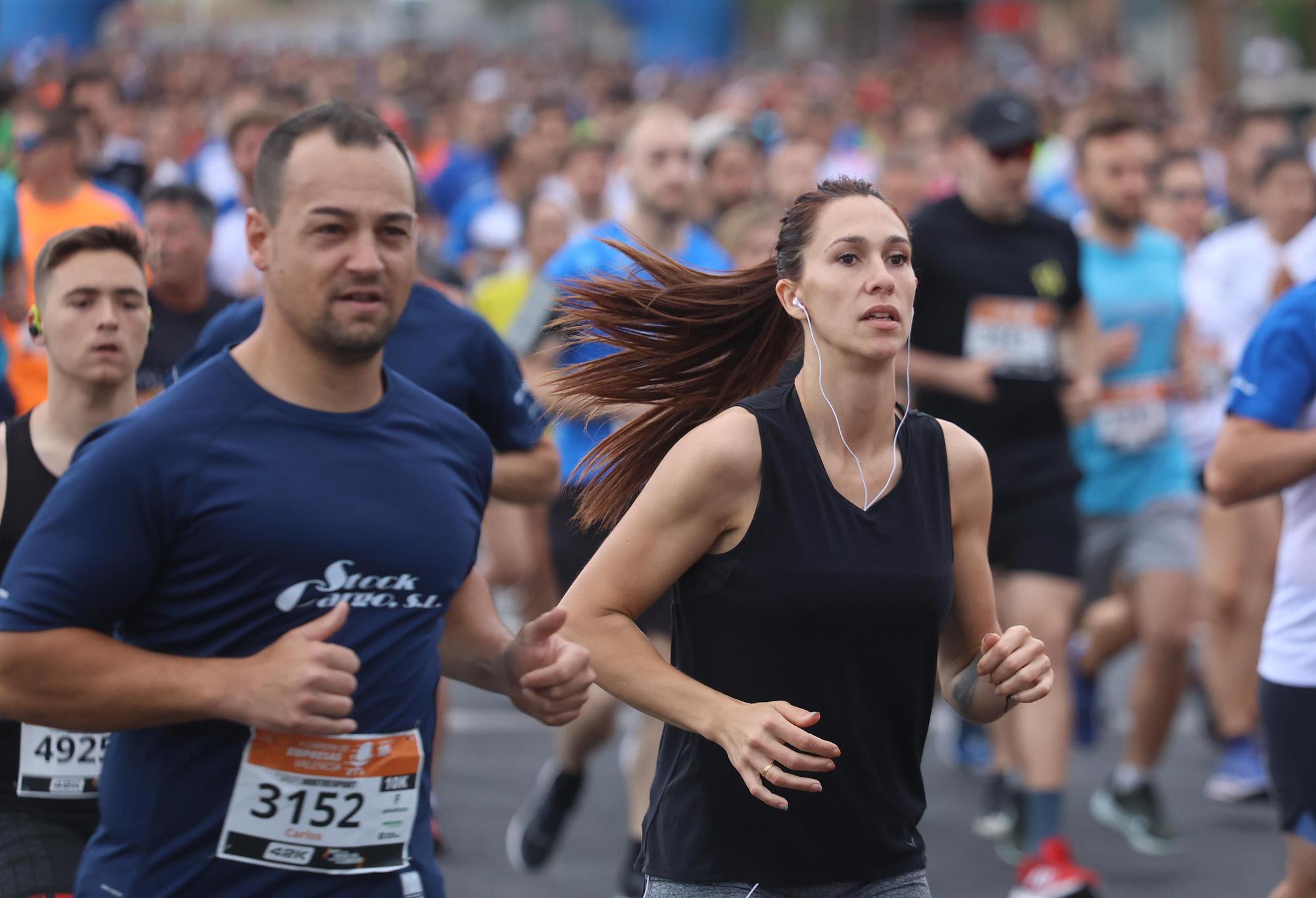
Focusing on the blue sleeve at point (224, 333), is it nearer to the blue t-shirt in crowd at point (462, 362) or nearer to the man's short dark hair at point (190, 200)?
the blue t-shirt in crowd at point (462, 362)

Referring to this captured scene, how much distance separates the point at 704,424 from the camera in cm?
350

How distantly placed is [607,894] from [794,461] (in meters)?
3.30

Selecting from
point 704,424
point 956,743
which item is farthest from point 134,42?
point 704,424

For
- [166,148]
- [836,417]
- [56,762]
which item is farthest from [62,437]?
[166,148]

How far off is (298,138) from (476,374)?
186 cm

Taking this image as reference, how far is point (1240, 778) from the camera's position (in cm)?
763

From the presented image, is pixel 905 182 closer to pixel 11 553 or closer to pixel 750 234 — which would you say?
pixel 750 234

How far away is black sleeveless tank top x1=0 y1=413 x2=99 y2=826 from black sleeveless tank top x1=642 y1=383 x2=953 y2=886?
1205mm

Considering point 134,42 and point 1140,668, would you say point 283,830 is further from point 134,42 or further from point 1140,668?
point 134,42

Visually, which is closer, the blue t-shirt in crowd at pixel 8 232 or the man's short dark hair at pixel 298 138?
the man's short dark hair at pixel 298 138

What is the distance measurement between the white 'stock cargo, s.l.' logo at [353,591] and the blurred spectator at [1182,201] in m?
8.19

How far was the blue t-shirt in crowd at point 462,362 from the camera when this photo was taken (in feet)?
16.2

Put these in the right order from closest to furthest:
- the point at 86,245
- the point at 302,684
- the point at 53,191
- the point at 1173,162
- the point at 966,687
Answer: the point at 302,684, the point at 966,687, the point at 86,245, the point at 53,191, the point at 1173,162

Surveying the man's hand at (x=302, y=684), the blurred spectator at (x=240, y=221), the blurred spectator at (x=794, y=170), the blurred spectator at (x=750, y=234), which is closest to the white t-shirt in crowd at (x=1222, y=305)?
the blurred spectator at (x=750, y=234)
